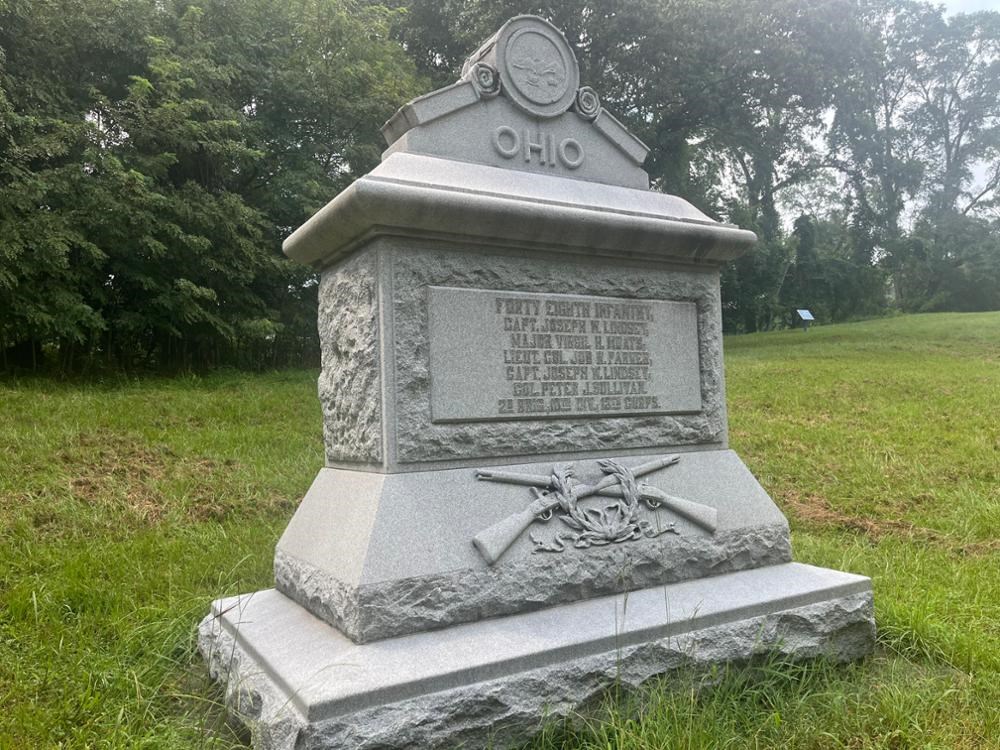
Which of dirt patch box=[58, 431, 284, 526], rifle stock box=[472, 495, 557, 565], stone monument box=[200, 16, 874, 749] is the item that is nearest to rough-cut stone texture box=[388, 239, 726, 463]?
stone monument box=[200, 16, 874, 749]

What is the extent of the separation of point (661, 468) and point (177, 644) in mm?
2200

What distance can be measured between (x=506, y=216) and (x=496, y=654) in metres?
1.59

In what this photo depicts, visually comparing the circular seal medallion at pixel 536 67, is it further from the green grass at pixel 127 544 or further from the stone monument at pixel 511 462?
the green grass at pixel 127 544

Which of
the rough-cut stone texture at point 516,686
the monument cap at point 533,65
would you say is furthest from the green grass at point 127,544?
the monument cap at point 533,65

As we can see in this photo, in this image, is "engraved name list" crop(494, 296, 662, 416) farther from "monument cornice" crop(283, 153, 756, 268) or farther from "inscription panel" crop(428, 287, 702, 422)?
"monument cornice" crop(283, 153, 756, 268)

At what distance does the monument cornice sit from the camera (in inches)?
108

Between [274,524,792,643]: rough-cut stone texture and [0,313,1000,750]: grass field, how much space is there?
0.47m

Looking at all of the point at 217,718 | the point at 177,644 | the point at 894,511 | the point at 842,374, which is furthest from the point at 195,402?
the point at 842,374

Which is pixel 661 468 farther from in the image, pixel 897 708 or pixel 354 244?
pixel 354 244

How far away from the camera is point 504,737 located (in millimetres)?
2348

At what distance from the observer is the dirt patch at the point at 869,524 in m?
4.90

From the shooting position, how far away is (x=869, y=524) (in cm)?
547

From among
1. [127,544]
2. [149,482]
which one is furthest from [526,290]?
[149,482]

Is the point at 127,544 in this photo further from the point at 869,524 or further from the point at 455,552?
the point at 869,524
